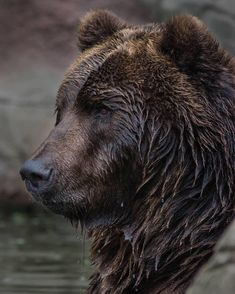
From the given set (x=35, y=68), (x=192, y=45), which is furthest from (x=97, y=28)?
(x=35, y=68)

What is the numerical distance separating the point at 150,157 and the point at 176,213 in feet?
0.85

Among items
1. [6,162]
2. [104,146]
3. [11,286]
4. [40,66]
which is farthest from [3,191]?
[104,146]

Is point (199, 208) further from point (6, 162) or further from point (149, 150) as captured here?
point (6, 162)

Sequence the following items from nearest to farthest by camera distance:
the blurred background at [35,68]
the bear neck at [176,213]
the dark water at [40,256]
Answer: the bear neck at [176,213] < the dark water at [40,256] < the blurred background at [35,68]

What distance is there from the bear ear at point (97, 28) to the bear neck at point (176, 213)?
30.7 inches

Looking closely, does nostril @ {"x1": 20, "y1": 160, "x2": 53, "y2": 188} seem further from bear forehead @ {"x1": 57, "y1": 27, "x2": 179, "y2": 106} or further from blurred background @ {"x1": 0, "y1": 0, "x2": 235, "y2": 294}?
blurred background @ {"x1": 0, "y1": 0, "x2": 235, "y2": 294}

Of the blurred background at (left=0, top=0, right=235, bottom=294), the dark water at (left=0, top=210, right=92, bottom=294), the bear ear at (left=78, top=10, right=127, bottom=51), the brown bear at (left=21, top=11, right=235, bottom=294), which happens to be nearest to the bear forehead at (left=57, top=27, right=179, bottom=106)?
the brown bear at (left=21, top=11, right=235, bottom=294)

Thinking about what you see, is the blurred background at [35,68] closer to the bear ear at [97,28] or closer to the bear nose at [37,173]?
the bear ear at [97,28]

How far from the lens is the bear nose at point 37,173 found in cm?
446

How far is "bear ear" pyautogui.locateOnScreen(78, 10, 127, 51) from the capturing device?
5.02 m

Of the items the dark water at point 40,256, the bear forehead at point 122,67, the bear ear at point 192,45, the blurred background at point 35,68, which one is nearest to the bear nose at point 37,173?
the bear forehead at point 122,67

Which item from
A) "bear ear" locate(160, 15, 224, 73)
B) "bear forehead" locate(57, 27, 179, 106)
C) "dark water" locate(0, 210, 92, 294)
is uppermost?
"bear ear" locate(160, 15, 224, 73)

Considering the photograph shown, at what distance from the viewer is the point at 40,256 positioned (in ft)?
30.7

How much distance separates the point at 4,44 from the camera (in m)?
12.6
